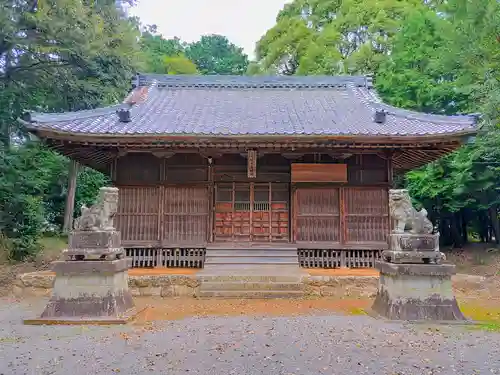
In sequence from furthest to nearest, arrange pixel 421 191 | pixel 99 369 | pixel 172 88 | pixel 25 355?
pixel 421 191
pixel 172 88
pixel 25 355
pixel 99 369

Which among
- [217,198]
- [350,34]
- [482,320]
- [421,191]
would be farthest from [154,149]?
[350,34]

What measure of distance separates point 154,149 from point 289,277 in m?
4.81

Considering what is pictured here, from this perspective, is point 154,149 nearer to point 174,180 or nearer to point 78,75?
point 174,180

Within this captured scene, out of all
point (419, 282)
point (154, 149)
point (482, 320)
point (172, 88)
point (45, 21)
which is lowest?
point (482, 320)

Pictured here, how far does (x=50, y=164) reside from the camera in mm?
16031

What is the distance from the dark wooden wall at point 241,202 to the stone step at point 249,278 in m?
1.58

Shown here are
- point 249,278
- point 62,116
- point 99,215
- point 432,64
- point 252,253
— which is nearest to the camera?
point 99,215

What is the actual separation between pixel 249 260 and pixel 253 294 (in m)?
1.46

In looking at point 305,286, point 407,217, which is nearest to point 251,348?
point 407,217

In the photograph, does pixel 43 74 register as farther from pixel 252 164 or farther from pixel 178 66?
pixel 178 66

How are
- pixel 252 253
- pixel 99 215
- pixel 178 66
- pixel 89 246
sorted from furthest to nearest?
pixel 178 66, pixel 252 253, pixel 99 215, pixel 89 246

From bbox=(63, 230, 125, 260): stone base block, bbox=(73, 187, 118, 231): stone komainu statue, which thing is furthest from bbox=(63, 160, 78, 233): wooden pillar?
bbox=(63, 230, 125, 260): stone base block

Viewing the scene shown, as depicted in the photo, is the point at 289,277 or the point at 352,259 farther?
the point at 352,259

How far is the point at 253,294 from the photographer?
8.52 metres
